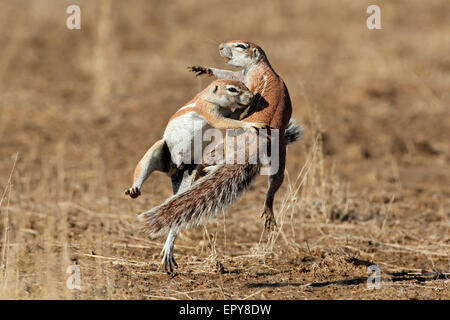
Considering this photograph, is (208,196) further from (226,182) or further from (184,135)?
(184,135)

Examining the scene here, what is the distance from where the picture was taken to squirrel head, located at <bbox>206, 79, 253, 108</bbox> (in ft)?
16.6

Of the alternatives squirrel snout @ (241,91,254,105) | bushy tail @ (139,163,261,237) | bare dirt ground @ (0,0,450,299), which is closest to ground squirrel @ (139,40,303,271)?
bushy tail @ (139,163,261,237)

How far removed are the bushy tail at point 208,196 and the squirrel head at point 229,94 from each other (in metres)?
0.44

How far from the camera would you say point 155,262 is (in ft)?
20.1

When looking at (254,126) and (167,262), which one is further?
(167,262)

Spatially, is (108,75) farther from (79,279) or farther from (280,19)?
(79,279)

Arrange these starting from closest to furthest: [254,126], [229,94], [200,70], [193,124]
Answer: [254,126] → [229,94] → [193,124] → [200,70]

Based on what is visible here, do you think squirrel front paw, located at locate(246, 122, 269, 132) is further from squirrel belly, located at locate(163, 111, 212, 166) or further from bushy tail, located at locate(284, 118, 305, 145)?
bushy tail, located at locate(284, 118, 305, 145)

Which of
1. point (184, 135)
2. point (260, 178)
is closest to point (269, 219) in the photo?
point (184, 135)

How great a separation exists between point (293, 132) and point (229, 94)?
0.87 meters

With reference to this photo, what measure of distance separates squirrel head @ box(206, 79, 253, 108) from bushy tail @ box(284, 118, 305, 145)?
682mm

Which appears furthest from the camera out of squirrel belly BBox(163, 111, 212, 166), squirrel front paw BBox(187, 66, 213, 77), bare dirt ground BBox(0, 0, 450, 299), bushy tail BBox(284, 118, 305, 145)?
bare dirt ground BBox(0, 0, 450, 299)

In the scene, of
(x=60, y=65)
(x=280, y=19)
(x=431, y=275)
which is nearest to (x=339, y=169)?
(x=431, y=275)

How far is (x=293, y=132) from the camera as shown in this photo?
5.71 m
